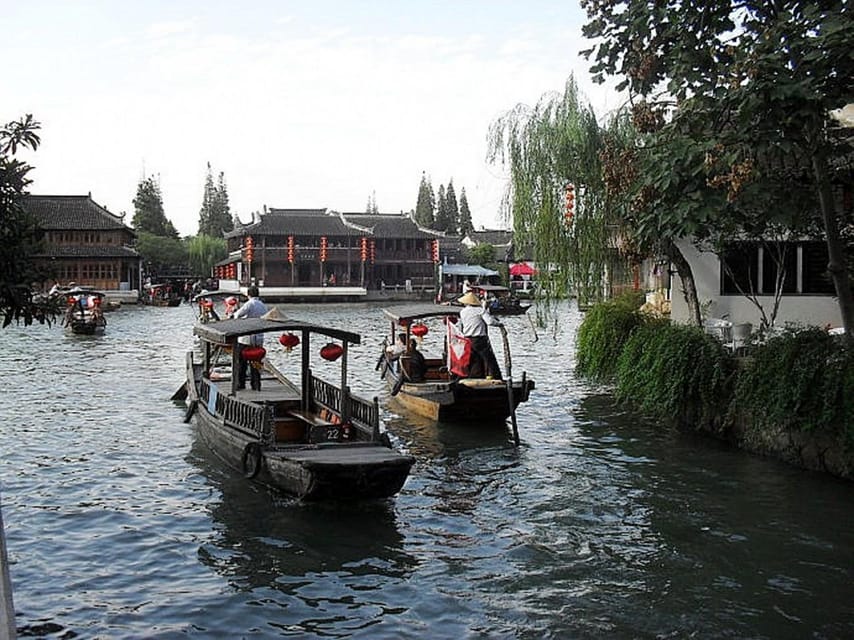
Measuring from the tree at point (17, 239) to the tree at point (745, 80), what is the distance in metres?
6.17

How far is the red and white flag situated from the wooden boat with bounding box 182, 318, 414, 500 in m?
2.97

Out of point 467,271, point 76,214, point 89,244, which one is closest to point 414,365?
point 89,244

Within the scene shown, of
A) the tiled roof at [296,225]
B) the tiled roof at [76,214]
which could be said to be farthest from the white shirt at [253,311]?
the tiled roof at [296,225]

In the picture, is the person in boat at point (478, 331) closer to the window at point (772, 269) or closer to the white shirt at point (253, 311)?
the white shirt at point (253, 311)

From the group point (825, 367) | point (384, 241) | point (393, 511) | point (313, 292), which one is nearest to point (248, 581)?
point (393, 511)

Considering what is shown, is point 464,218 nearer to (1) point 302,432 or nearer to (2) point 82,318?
(2) point 82,318

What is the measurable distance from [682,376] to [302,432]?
5.09 m

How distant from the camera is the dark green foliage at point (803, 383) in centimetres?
998

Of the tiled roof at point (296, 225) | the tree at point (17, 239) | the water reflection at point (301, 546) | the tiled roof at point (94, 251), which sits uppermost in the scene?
the tiled roof at point (296, 225)

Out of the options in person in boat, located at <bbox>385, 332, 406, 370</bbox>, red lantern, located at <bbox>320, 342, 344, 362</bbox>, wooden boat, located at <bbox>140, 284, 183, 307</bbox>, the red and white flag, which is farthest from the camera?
wooden boat, located at <bbox>140, 284, 183, 307</bbox>

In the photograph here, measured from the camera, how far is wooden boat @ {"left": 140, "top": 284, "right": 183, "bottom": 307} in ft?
187

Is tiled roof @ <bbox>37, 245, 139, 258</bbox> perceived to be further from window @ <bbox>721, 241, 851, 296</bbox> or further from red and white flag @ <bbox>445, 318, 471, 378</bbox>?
window @ <bbox>721, 241, 851, 296</bbox>

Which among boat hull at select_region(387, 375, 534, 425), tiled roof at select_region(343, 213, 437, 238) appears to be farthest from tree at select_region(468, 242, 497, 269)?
boat hull at select_region(387, 375, 534, 425)

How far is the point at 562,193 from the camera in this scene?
1922 centimetres
